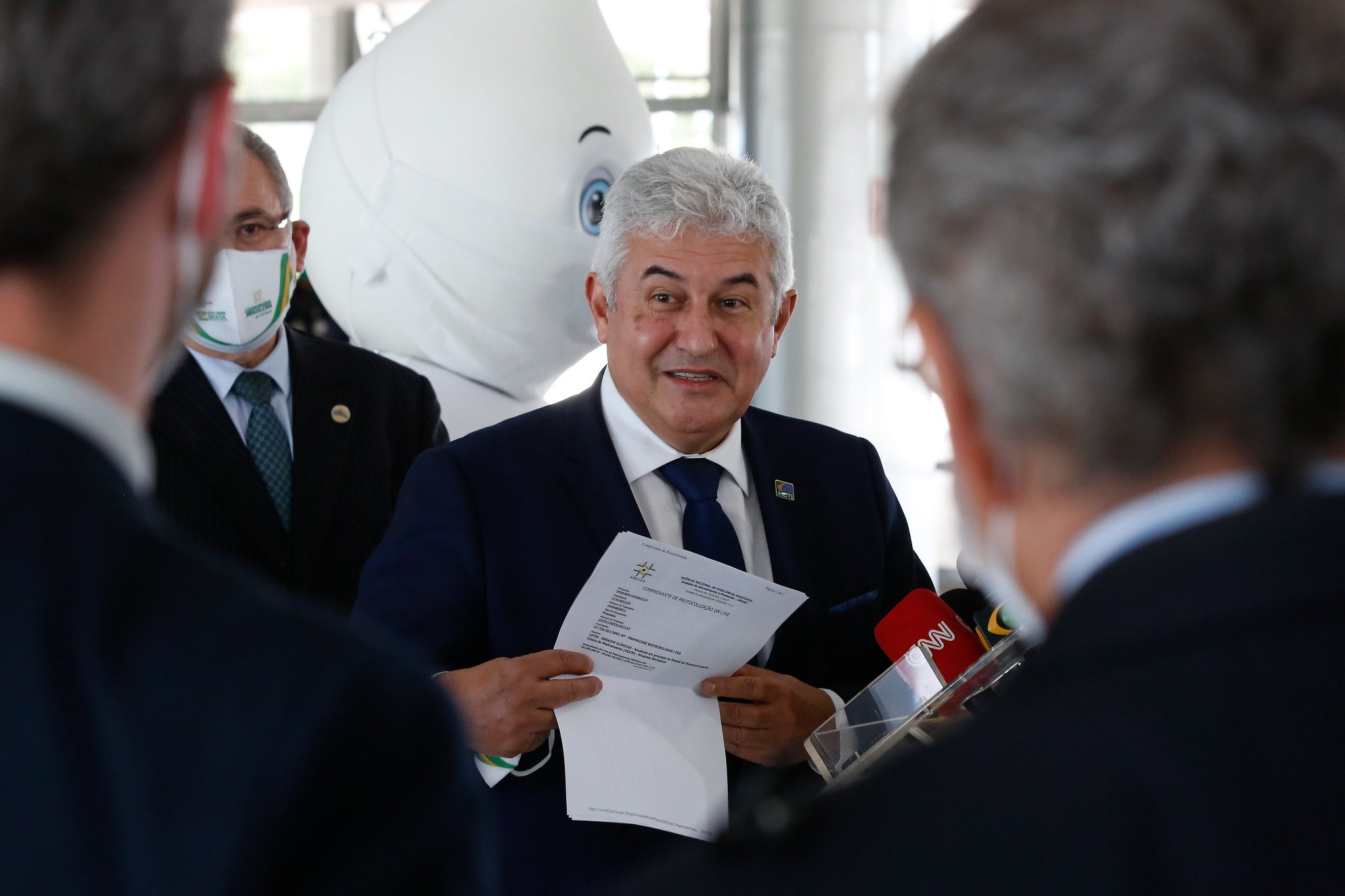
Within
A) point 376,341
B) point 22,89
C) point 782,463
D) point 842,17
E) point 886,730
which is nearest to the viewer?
point 22,89

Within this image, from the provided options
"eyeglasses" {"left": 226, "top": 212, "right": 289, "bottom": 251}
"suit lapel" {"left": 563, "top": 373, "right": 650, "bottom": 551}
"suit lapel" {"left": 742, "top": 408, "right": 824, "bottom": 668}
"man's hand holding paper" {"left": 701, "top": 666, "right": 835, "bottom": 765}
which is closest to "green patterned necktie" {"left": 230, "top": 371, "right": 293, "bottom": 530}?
"eyeglasses" {"left": 226, "top": 212, "right": 289, "bottom": 251}

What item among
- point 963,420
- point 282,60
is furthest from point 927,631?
point 282,60

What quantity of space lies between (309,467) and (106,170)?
1904 mm

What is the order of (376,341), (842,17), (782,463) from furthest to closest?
1. (842,17)
2. (376,341)
3. (782,463)

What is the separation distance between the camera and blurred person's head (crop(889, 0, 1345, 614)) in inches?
24.3

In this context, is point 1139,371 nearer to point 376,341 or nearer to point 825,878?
point 825,878

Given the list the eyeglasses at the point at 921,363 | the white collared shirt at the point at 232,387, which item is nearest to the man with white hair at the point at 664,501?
the white collared shirt at the point at 232,387

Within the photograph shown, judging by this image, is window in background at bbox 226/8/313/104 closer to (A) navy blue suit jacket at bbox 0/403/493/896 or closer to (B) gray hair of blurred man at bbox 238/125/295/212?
(B) gray hair of blurred man at bbox 238/125/295/212

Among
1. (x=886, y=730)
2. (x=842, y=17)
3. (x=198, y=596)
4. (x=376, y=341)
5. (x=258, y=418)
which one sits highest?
(x=842, y=17)

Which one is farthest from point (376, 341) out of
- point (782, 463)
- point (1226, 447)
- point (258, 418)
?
point (1226, 447)

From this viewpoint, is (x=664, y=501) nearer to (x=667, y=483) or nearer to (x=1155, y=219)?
(x=667, y=483)

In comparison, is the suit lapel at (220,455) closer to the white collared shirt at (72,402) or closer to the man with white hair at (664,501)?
the man with white hair at (664,501)

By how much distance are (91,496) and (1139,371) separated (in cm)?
52

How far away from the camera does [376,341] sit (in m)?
3.33
